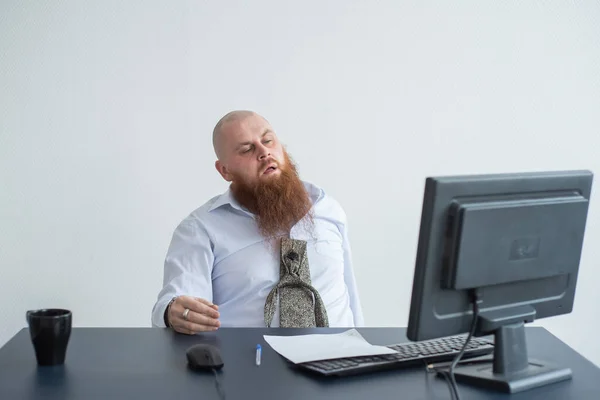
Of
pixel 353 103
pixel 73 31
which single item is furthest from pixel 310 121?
pixel 73 31

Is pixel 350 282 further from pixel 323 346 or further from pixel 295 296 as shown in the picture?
pixel 323 346

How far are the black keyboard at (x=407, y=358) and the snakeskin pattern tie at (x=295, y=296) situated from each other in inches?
22.8

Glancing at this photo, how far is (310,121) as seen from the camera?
319 cm

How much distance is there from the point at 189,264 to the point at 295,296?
0.34 metres

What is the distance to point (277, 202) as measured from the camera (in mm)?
2383

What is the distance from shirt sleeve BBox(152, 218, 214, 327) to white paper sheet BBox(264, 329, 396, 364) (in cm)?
53

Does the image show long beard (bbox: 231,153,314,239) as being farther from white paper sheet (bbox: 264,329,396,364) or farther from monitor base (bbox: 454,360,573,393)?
monitor base (bbox: 454,360,573,393)

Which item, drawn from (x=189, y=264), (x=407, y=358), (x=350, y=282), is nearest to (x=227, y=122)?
(x=189, y=264)

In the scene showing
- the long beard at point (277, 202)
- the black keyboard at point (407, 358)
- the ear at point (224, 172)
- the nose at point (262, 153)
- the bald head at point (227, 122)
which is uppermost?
the bald head at point (227, 122)

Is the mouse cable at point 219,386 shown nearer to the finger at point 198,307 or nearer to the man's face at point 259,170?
the finger at point 198,307

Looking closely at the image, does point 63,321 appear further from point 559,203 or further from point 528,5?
point 528,5

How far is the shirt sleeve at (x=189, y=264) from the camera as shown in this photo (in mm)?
2164

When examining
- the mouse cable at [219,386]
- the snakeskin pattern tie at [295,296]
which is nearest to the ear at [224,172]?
the snakeskin pattern tie at [295,296]

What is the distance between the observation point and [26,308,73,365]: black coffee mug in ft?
4.76
